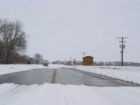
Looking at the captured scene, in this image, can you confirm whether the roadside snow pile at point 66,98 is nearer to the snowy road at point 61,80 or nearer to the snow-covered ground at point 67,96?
the snow-covered ground at point 67,96

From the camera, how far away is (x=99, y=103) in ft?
36.4

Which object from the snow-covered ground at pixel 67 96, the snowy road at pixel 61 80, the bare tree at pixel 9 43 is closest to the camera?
the snow-covered ground at pixel 67 96

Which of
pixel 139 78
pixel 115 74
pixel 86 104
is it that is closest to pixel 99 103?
pixel 86 104

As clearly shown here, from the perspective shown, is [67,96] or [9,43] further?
[9,43]

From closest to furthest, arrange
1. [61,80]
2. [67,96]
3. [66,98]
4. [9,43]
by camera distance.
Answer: [66,98] < [67,96] < [61,80] < [9,43]

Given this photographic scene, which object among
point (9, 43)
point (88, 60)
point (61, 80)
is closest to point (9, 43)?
point (9, 43)

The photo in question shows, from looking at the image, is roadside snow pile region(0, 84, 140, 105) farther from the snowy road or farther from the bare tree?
the bare tree

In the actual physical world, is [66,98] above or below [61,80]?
below

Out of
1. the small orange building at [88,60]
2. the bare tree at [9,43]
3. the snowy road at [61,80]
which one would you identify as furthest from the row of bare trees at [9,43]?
the snowy road at [61,80]

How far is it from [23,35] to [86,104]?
90.4 metres

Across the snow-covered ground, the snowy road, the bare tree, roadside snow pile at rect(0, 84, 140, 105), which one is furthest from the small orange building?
roadside snow pile at rect(0, 84, 140, 105)

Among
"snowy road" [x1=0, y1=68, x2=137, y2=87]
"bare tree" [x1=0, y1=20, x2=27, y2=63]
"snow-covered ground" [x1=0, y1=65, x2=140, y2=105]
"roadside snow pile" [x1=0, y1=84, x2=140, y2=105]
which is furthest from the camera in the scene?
"bare tree" [x1=0, y1=20, x2=27, y2=63]

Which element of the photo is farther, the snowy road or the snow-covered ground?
the snowy road

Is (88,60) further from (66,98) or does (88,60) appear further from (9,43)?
(66,98)
